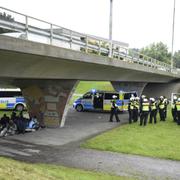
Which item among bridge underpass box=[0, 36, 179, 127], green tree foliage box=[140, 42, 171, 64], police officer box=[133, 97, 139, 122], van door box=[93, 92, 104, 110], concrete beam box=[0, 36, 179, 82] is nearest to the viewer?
concrete beam box=[0, 36, 179, 82]

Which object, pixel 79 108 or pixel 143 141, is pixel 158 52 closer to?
pixel 79 108

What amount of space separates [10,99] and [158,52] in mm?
73842

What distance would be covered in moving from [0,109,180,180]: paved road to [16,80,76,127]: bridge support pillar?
3366mm

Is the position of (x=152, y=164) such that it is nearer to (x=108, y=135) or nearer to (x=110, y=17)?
(x=108, y=135)

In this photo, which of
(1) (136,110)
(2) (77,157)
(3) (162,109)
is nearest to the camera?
(2) (77,157)

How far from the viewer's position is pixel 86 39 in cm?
1642

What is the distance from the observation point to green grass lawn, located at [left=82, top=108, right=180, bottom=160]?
512 inches

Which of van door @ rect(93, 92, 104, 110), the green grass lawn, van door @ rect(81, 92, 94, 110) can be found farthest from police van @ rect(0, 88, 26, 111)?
the green grass lawn

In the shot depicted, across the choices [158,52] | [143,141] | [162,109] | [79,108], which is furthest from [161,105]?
[158,52]

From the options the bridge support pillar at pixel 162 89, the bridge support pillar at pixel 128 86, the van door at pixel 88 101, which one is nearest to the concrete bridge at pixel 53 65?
the van door at pixel 88 101

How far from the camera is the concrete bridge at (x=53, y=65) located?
38.7ft

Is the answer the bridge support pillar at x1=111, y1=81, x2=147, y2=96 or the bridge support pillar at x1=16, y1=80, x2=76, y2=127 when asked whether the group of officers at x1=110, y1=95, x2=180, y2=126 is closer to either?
the bridge support pillar at x1=16, y1=80, x2=76, y2=127

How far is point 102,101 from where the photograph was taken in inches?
1169

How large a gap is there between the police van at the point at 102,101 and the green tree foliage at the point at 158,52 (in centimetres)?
6538
